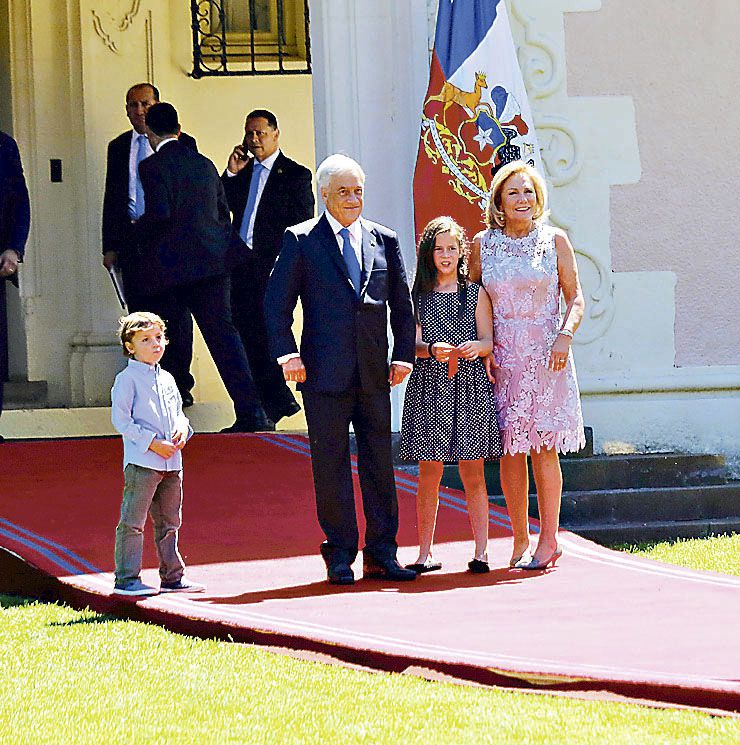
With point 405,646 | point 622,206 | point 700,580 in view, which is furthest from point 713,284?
point 405,646

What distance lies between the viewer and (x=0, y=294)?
33.9 ft

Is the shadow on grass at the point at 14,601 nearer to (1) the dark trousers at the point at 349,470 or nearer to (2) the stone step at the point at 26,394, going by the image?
(1) the dark trousers at the point at 349,470

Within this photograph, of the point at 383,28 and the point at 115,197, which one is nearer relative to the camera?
the point at 383,28

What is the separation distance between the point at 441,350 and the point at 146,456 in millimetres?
1354

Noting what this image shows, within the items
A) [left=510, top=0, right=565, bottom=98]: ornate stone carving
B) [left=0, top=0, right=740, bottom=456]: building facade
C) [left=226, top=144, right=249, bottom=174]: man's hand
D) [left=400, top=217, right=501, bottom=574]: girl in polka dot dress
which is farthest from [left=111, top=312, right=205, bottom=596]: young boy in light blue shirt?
[left=226, top=144, right=249, bottom=174]: man's hand

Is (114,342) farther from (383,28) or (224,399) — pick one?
(383,28)

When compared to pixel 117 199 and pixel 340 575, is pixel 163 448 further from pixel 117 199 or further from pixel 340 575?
pixel 117 199

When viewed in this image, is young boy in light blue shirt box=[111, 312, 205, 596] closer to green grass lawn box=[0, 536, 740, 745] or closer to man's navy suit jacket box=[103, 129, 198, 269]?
green grass lawn box=[0, 536, 740, 745]

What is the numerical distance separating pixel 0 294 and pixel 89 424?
66.1 inches

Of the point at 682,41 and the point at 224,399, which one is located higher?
the point at 682,41

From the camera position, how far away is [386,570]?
6.71m

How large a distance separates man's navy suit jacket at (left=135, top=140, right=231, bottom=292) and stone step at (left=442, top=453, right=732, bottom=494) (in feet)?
8.24

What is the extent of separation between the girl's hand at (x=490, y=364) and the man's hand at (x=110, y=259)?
200 inches

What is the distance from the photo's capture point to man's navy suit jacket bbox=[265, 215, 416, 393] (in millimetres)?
6625
